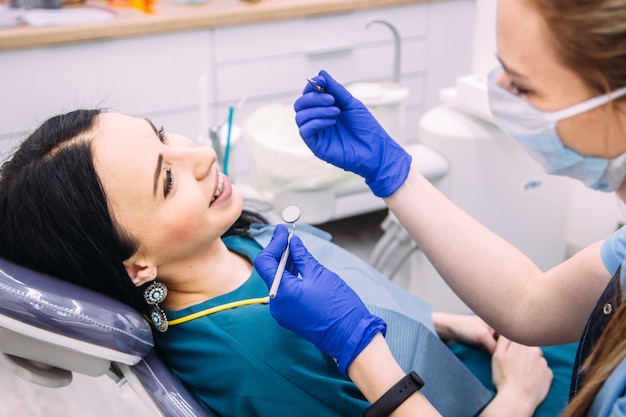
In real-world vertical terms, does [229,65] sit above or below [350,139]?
below

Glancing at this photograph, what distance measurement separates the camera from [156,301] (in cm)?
124

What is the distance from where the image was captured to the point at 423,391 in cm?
135

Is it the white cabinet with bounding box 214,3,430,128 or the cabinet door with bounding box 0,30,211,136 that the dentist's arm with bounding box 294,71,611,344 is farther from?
the white cabinet with bounding box 214,3,430,128

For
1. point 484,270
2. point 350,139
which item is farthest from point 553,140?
point 350,139

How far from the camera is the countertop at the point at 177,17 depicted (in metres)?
2.60

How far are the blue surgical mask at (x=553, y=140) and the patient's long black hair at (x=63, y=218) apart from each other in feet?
2.00

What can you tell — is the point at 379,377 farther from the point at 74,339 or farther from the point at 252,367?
the point at 74,339

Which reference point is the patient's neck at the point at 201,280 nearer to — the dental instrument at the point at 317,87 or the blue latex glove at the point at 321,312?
the blue latex glove at the point at 321,312

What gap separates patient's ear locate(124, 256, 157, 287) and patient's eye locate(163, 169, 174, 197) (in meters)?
0.12

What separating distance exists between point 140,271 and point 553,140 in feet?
2.18

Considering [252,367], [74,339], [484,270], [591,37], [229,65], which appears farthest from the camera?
[229,65]

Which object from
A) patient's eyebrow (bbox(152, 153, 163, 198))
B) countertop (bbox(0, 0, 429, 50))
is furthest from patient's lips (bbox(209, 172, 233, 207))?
countertop (bbox(0, 0, 429, 50))

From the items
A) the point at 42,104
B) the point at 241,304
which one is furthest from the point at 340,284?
the point at 42,104

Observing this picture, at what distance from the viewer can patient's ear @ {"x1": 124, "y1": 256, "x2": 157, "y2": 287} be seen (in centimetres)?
120
